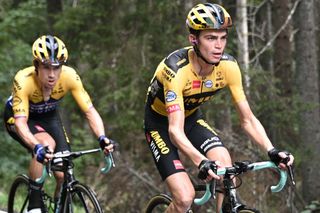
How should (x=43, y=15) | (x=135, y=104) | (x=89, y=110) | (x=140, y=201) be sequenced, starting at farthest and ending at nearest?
(x=43, y=15) → (x=135, y=104) → (x=140, y=201) → (x=89, y=110)

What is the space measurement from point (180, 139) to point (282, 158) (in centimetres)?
85

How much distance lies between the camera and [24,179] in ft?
24.7

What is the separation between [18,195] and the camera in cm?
811

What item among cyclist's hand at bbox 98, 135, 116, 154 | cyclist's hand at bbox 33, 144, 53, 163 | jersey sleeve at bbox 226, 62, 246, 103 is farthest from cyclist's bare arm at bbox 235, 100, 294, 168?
cyclist's hand at bbox 33, 144, 53, 163

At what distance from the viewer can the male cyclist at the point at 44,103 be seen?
6781mm

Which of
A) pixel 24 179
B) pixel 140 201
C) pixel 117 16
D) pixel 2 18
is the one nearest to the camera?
pixel 24 179

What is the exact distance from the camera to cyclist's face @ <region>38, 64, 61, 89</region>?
22.3ft

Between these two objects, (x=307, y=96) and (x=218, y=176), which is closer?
(x=218, y=176)

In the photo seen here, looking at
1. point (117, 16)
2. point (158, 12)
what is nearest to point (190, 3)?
point (158, 12)

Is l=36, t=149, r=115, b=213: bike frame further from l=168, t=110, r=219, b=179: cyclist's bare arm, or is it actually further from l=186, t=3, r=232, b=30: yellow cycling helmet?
l=186, t=3, r=232, b=30: yellow cycling helmet

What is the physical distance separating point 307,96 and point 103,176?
19.9ft

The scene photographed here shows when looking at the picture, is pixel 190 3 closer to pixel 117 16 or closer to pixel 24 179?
pixel 117 16

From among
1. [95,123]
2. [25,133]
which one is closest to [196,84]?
[95,123]

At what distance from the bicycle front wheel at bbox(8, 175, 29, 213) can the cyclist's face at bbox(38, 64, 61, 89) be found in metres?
1.37
